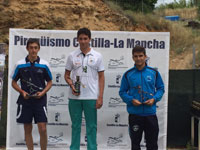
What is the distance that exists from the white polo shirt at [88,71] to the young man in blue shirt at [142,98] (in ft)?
2.17

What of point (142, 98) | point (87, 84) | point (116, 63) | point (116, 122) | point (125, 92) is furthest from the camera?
point (116, 122)

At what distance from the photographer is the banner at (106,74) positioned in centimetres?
723

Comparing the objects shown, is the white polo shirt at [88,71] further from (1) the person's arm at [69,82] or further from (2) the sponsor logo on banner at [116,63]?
(2) the sponsor logo on banner at [116,63]

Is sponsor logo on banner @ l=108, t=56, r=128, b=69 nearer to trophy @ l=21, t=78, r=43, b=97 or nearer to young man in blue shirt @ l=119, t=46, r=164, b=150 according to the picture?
young man in blue shirt @ l=119, t=46, r=164, b=150

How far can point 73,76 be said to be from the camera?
20.5 feet

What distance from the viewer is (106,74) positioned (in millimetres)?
7309

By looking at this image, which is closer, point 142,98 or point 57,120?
point 142,98

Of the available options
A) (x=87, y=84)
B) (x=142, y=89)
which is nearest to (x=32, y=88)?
(x=87, y=84)

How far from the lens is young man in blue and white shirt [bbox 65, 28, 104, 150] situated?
20.1 ft

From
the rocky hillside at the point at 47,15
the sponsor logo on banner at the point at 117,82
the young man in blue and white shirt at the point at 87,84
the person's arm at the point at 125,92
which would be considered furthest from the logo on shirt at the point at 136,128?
the rocky hillside at the point at 47,15

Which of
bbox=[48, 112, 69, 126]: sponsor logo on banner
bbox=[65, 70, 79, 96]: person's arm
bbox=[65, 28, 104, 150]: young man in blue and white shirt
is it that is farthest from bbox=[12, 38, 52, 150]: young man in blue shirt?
bbox=[48, 112, 69, 126]: sponsor logo on banner

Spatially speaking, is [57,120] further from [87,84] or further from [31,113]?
[87,84]

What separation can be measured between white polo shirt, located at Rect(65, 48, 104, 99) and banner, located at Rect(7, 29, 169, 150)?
1114 millimetres

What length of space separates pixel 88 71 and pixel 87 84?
0.68 feet
